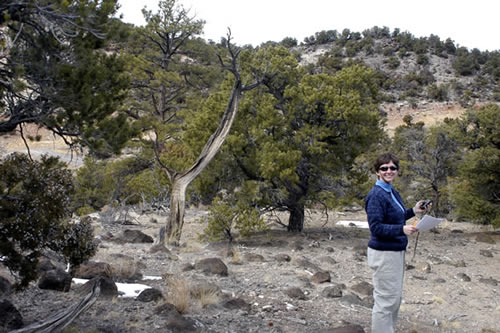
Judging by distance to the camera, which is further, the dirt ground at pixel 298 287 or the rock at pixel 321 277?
the rock at pixel 321 277

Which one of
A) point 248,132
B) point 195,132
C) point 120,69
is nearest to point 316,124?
point 248,132

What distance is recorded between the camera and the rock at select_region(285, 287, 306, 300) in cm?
656

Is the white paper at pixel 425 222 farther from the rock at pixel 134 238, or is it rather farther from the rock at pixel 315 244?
the rock at pixel 134 238

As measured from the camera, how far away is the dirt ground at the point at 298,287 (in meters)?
5.17

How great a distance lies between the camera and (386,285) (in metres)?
3.92

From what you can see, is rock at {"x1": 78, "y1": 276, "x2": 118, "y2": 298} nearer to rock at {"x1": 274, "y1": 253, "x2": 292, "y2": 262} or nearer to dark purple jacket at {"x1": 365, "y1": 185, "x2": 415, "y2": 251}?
dark purple jacket at {"x1": 365, "y1": 185, "x2": 415, "y2": 251}

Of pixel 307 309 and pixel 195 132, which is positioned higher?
pixel 195 132

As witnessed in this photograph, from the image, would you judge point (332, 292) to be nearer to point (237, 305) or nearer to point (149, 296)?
point (237, 305)

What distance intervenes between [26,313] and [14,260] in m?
1.22

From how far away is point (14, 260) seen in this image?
3.96 meters

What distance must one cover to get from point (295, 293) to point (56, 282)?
3279 millimetres

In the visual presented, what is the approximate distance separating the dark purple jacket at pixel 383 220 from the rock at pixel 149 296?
2933 millimetres

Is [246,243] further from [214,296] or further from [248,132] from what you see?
[214,296]

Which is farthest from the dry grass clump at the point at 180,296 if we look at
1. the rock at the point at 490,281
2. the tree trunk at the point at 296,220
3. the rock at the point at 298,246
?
the tree trunk at the point at 296,220
